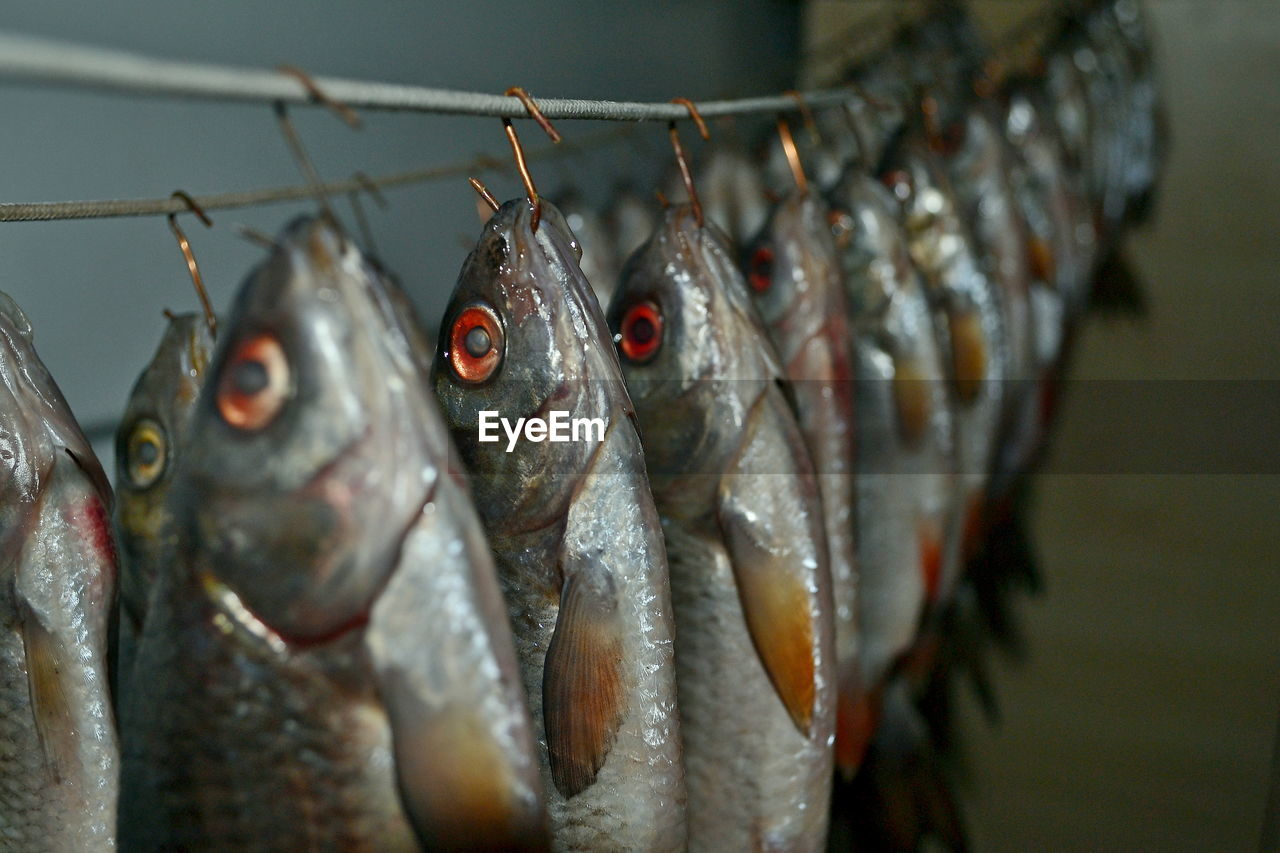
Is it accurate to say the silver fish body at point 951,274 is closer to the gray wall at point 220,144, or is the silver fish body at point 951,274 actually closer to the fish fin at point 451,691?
the gray wall at point 220,144

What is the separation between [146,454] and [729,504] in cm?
55

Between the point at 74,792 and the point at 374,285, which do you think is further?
the point at 74,792

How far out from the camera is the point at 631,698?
Result: 0.81 meters

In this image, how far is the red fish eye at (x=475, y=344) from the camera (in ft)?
2.52

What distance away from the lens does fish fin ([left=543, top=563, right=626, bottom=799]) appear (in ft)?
2.47

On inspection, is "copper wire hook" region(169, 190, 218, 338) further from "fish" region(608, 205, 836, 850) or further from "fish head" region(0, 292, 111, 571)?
"fish" region(608, 205, 836, 850)

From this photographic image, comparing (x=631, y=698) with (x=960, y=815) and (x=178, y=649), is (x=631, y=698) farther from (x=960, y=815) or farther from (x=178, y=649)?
(x=960, y=815)

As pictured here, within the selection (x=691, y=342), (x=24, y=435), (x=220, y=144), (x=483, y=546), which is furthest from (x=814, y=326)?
(x=220, y=144)

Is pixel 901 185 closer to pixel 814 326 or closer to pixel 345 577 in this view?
pixel 814 326

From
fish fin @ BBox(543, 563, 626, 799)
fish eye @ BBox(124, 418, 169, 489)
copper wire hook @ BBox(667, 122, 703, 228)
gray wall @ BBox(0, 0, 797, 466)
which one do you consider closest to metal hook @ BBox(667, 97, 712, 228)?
copper wire hook @ BBox(667, 122, 703, 228)

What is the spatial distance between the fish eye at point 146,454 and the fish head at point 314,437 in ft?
1.05

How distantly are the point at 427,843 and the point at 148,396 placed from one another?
1.62 feet

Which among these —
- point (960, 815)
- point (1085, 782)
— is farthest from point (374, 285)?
point (1085, 782)

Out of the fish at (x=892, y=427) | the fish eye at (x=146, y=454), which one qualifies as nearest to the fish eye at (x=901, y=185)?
the fish at (x=892, y=427)
